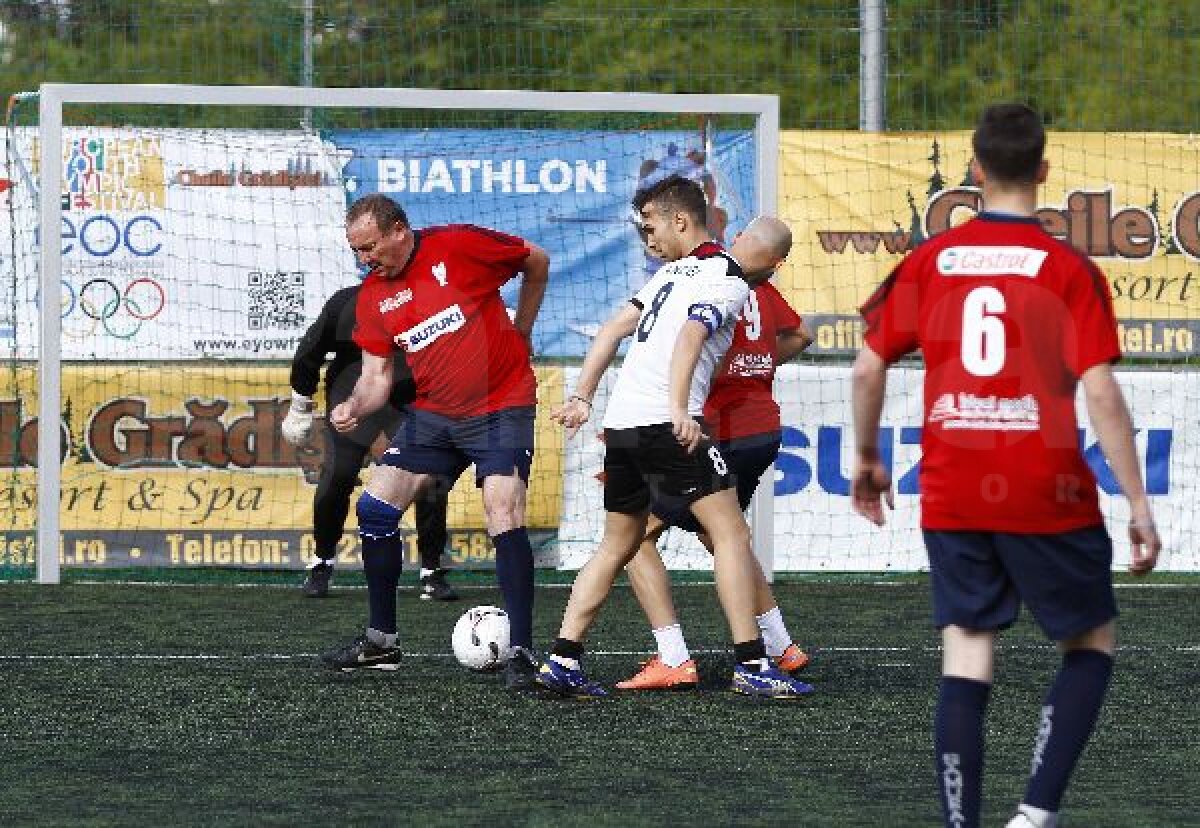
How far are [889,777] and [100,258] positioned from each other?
24.5 feet

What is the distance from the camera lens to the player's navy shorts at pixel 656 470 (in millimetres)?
7570

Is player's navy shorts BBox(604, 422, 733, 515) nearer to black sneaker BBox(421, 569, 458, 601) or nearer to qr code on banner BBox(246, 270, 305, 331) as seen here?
black sneaker BBox(421, 569, 458, 601)

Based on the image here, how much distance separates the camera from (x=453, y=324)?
8.23 meters

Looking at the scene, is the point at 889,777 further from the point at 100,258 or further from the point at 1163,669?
the point at 100,258

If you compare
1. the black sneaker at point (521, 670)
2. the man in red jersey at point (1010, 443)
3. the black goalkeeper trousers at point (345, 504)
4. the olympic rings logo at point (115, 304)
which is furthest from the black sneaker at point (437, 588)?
the man in red jersey at point (1010, 443)

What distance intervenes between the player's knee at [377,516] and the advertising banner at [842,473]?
173 inches

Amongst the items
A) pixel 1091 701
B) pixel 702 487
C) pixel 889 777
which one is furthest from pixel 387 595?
pixel 1091 701

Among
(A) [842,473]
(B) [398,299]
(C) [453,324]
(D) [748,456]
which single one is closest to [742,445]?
(D) [748,456]

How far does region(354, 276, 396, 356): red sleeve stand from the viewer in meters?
8.29

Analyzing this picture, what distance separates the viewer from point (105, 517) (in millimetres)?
12641

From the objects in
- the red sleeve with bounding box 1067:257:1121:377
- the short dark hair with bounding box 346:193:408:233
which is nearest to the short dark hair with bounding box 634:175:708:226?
the short dark hair with bounding box 346:193:408:233

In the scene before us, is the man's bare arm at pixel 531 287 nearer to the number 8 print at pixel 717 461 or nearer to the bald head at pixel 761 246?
the bald head at pixel 761 246

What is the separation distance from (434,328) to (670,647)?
141 cm

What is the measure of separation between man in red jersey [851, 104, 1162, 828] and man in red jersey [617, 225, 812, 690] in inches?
118
